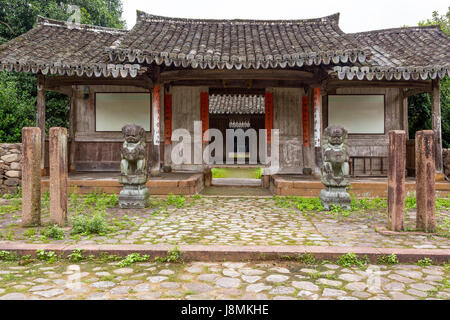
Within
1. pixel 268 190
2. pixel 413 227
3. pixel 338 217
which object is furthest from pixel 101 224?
pixel 268 190

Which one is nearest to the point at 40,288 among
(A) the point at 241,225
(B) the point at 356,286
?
(B) the point at 356,286

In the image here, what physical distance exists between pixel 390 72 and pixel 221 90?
4689 millimetres

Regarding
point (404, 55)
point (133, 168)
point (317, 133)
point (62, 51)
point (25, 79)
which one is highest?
point (25, 79)

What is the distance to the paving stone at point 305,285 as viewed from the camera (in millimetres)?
2896

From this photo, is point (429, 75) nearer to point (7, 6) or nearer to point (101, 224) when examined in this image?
point (101, 224)

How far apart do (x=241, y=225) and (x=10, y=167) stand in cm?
596

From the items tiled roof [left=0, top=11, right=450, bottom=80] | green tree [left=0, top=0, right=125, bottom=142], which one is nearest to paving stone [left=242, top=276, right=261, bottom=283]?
tiled roof [left=0, top=11, right=450, bottom=80]

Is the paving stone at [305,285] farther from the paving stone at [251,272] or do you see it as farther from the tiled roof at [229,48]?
the tiled roof at [229,48]

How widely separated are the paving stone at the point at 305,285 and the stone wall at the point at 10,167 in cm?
727

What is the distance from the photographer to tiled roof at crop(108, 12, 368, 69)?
727cm

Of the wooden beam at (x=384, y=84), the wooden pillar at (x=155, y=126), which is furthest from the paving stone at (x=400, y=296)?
the wooden beam at (x=384, y=84)

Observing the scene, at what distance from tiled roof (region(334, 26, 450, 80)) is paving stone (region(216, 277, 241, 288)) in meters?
5.53

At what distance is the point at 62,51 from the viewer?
8445 millimetres

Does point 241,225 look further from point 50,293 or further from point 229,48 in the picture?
point 229,48
